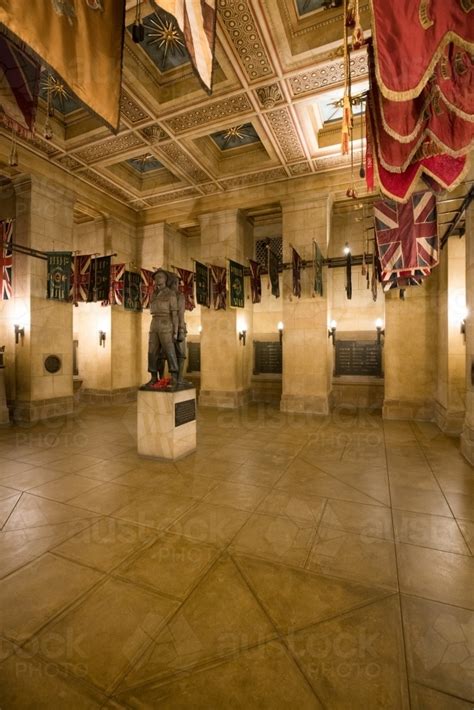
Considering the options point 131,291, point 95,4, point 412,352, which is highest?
point 95,4

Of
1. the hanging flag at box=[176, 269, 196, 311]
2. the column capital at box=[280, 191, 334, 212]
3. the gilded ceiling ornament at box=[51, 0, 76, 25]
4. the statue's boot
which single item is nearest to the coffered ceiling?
the column capital at box=[280, 191, 334, 212]

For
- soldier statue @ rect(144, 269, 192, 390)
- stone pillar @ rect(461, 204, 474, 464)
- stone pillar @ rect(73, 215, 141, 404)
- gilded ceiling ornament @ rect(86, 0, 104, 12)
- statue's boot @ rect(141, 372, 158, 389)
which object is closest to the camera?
gilded ceiling ornament @ rect(86, 0, 104, 12)

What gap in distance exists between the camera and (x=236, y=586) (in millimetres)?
2770

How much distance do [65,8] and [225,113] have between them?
6949 mm

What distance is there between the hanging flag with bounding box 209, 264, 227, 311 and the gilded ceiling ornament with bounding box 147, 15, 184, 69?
568cm

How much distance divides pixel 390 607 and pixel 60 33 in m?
5.48

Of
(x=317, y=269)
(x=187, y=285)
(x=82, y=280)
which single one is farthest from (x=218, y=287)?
(x=82, y=280)

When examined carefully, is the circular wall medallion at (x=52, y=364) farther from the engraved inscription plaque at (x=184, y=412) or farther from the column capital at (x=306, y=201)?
the column capital at (x=306, y=201)

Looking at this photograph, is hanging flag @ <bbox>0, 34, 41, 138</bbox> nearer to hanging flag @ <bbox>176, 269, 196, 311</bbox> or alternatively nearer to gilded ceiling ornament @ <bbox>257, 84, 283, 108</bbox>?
gilded ceiling ornament @ <bbox>257, 84, 283, 108</bbox>

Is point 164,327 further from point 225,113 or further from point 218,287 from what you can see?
point 225,113

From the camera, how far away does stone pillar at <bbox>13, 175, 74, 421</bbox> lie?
988cm

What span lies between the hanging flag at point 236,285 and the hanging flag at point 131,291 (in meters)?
3.89

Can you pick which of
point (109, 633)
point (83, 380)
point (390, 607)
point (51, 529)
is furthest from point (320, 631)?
point (83, 380)

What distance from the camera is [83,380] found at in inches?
526
